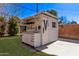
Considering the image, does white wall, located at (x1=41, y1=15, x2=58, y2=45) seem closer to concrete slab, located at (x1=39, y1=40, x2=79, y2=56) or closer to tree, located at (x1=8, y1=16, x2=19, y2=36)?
concrete slab, located at (x1=39, y1=40, x2=79, y2=56)

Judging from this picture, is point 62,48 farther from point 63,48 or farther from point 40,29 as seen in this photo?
point 40,29

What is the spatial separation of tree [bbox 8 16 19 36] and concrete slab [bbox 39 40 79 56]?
2.14ft

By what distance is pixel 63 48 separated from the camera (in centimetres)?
645

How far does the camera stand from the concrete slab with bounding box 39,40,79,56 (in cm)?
638

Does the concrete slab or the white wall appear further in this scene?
the white wall

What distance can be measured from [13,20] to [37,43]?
65cm

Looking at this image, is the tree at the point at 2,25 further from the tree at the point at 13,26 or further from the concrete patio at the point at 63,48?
the concrete patio at the point at 63,48

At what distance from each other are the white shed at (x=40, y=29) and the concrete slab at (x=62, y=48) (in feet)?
0.39

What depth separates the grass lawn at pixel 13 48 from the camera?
6393 millimetres

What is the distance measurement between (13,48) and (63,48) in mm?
964

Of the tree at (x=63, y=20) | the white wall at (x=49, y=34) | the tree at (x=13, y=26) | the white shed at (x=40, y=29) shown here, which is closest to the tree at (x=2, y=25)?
the tree at (x=13, y=26)

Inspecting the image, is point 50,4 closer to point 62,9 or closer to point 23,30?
point 62,9

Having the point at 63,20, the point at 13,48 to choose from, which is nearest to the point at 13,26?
the point at 13,48

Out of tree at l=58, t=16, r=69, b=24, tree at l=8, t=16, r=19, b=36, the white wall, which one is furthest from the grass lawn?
tree at l=58, t=16, r=69, b=24
